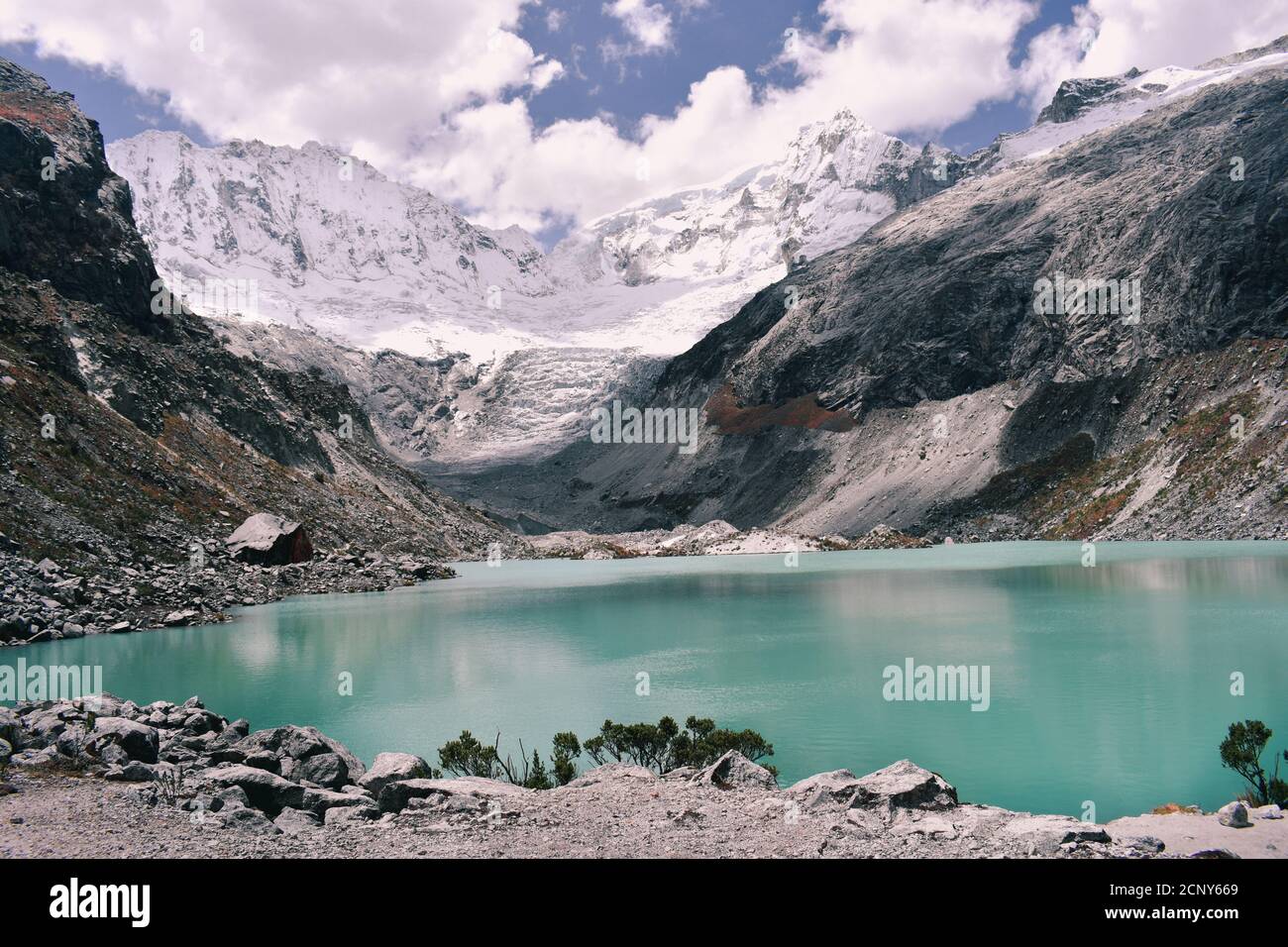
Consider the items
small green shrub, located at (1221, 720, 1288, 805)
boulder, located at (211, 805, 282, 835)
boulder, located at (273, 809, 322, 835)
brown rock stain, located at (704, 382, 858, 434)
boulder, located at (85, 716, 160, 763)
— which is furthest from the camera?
brown rock stain, located at (704, 382, 858, 434)

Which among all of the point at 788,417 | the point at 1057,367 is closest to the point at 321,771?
the point at 1057,367

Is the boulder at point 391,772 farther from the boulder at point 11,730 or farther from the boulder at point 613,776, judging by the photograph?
the boulder at point 11,730

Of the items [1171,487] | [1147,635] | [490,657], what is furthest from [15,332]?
[1171,487]

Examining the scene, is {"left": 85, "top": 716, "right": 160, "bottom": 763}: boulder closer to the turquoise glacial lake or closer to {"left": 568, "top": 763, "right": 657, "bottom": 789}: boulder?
the turquoise glacial lake

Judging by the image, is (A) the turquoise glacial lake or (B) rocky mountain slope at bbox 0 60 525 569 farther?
(B) rocky mountain slope at bbox 0 60 525 569

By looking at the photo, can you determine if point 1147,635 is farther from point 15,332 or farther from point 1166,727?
point 15,332

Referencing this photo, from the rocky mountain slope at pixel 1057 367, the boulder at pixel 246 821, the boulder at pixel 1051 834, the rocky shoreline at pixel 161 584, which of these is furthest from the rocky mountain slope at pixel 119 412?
the rocky mountain slope at pixel 1057 367

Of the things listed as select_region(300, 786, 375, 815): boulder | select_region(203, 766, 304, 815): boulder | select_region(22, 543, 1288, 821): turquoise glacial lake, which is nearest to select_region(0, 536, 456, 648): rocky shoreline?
select_region(22, 543, 1288, 821): turquoise glacial lake
